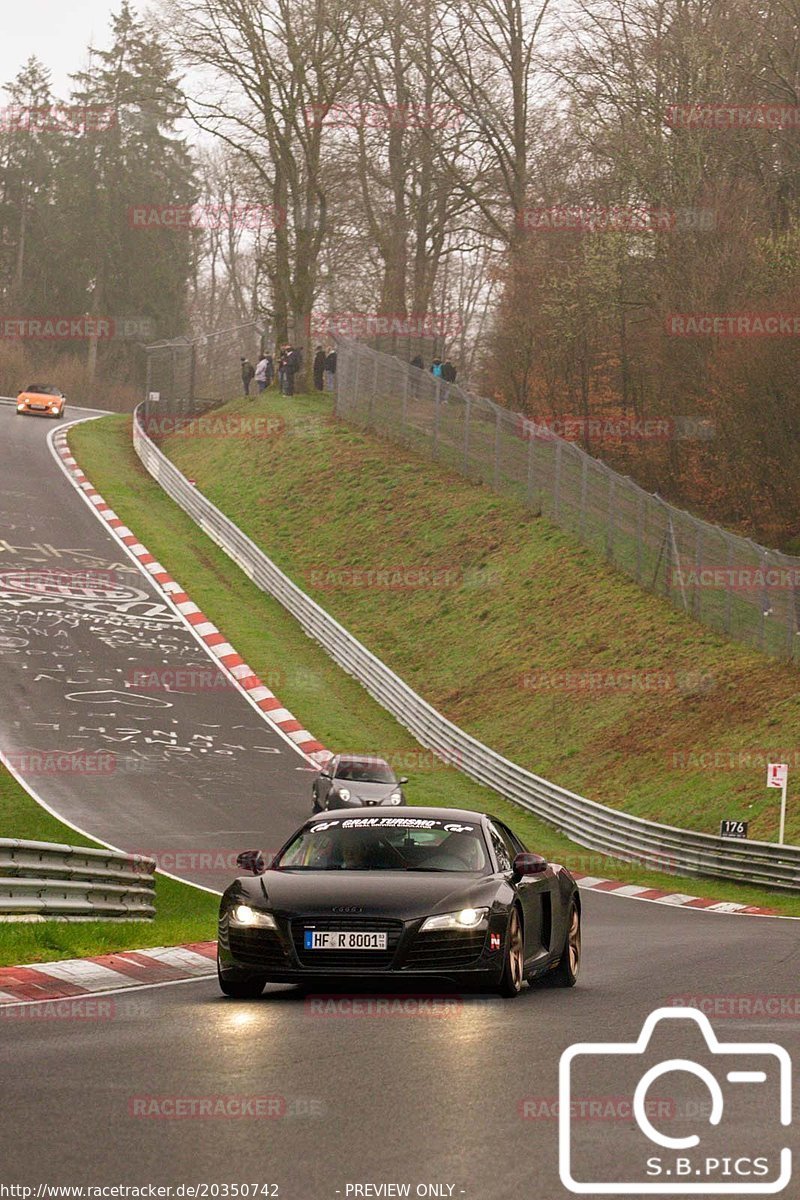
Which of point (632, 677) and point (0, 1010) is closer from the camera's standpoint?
point (0, 1010)

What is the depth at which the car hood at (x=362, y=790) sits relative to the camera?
25703mm

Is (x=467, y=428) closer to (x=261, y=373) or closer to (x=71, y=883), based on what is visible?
(x=261, y=373)

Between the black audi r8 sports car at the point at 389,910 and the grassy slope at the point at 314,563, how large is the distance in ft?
43.1

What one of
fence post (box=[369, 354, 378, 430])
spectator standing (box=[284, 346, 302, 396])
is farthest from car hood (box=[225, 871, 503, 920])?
spectator standing (box=[284, 346, 302, 396])

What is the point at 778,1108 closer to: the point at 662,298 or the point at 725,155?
the point at 662,298

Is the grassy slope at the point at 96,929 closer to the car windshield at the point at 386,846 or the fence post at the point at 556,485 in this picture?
the car windshield at the point at 386,846

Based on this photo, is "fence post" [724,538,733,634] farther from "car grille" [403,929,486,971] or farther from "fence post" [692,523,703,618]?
"car grille" [403,929,486,971]

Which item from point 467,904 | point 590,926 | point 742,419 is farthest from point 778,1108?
point 742,419

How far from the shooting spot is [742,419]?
40.1 meters

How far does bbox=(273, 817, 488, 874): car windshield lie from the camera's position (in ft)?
36.7

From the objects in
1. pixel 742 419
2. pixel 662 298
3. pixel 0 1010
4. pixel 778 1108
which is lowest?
pixel 0 1010

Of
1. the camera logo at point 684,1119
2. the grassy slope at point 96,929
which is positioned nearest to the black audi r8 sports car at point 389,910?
the camera logo at point 684,1119

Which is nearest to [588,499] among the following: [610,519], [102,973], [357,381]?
[610,519]

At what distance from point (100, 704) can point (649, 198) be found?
2368cm
